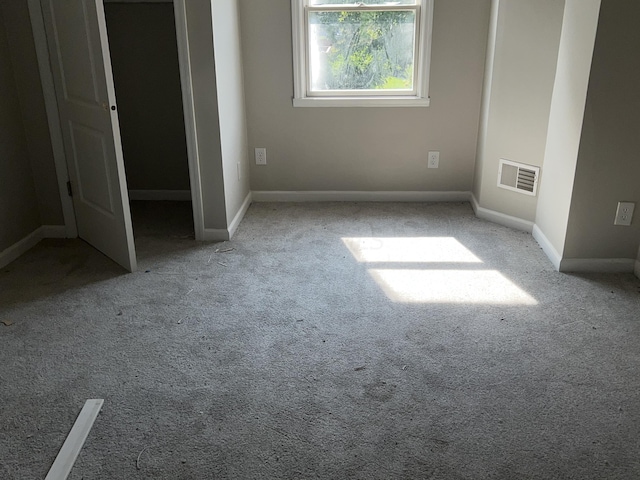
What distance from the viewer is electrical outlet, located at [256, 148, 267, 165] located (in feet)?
14.2

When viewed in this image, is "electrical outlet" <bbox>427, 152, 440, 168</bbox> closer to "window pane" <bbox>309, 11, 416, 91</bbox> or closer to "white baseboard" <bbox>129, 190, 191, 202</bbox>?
"window pane" <bbox>309, 11, 416, 91</bbox>

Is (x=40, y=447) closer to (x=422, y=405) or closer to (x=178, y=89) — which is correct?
(x=422, y=405)

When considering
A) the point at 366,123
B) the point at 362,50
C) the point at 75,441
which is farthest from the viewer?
the point at 366,123

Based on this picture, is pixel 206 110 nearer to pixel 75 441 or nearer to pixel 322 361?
pixel 322 361

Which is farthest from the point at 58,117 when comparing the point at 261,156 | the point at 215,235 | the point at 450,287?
the point at 450,287

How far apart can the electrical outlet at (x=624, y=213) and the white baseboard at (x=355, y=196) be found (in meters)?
1.38

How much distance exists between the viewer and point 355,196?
4.41 m

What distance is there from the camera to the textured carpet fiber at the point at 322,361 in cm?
185

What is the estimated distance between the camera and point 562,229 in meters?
3.17

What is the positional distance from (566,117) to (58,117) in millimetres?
3010

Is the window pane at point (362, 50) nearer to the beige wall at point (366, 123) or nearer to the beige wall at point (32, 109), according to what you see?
the beige wall at point (366, 123)

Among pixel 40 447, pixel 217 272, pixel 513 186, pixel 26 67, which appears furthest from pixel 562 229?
pixel 26 67

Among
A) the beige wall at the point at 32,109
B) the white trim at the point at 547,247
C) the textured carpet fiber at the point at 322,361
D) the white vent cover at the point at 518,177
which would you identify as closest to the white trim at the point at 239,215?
the textured carpet fiber at the point at 322,361

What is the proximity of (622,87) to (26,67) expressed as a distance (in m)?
3.35
